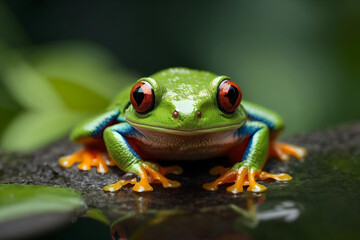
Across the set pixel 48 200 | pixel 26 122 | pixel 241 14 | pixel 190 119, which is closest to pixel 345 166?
pixel 190 119

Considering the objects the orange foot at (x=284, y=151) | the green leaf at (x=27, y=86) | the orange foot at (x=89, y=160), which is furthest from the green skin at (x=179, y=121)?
the green leaf at (x=27, y=86)

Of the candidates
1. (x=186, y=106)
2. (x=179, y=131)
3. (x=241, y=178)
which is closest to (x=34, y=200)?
(x=179, y=131)

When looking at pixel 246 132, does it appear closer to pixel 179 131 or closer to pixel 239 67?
pixel 179 131

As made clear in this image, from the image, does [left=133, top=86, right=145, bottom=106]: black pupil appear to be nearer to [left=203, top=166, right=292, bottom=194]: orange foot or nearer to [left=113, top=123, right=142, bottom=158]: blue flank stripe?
[left=113, top=123, right=142, bottom=158]: blue flank stripe

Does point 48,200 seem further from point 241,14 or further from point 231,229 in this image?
point 241,14

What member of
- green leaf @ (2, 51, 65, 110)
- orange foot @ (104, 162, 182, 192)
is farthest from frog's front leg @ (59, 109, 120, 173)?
green leaf @ (2, 51, 65, 110)

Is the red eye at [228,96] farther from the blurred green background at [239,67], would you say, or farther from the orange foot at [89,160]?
the blurred green background at [239,67]
